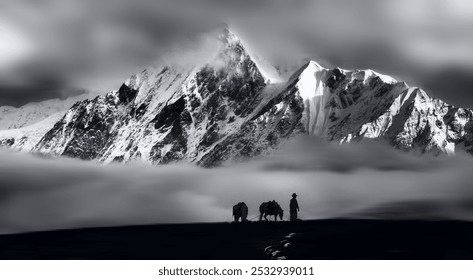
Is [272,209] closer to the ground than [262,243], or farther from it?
farther from it

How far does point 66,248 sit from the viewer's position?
51.3 metres

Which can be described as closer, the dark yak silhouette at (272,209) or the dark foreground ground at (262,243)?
the dark foreground ground at (262,243)

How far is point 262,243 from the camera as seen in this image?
51.5 m

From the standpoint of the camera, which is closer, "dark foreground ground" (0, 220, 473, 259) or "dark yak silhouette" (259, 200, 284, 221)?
"dark foreground ground" (0, 220, 473, 259)

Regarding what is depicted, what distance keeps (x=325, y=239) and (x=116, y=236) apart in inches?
706

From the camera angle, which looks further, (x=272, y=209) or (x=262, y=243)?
(x=272, y=209)

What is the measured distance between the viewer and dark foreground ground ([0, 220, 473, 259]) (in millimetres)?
45156

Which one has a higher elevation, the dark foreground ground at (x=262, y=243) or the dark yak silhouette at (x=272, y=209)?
the dark yak silhouette at (x=272, y=209)

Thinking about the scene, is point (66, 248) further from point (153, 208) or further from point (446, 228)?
point (153, 208)

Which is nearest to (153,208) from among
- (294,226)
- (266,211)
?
(266,211)

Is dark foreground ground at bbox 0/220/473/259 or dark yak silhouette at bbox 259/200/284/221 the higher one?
dark yak silhouette at bbox 259/200/284/221

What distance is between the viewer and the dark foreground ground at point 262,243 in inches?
1778
